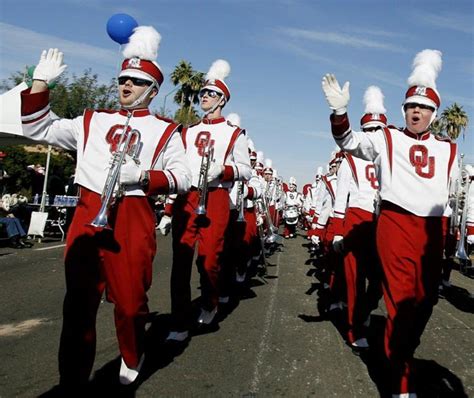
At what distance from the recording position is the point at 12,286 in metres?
7.73

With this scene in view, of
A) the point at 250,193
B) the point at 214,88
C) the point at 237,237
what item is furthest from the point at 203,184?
the point at 250,193

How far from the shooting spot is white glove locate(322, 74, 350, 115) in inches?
153

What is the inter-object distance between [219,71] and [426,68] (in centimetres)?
258

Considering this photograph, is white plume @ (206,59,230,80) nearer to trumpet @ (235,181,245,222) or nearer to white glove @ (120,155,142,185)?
trumpet @ (235,181,245,222)

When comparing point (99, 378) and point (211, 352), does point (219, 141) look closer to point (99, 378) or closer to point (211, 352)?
point (211, 352)

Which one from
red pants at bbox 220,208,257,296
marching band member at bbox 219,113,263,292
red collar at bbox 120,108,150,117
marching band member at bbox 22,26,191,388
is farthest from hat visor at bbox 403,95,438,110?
red pants at bbox 220,208,257,296

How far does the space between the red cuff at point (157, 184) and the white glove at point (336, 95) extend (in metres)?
1.25

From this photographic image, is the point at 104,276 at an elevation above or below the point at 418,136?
below

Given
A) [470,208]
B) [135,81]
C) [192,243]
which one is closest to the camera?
[135,81]

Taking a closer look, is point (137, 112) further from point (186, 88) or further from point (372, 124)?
point (186, 88)

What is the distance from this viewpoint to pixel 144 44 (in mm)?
4090

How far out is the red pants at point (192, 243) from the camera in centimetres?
542

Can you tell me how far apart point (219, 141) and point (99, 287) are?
8.69ft

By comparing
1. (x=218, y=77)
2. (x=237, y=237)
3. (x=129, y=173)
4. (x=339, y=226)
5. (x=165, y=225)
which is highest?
(x=218, y=77)
